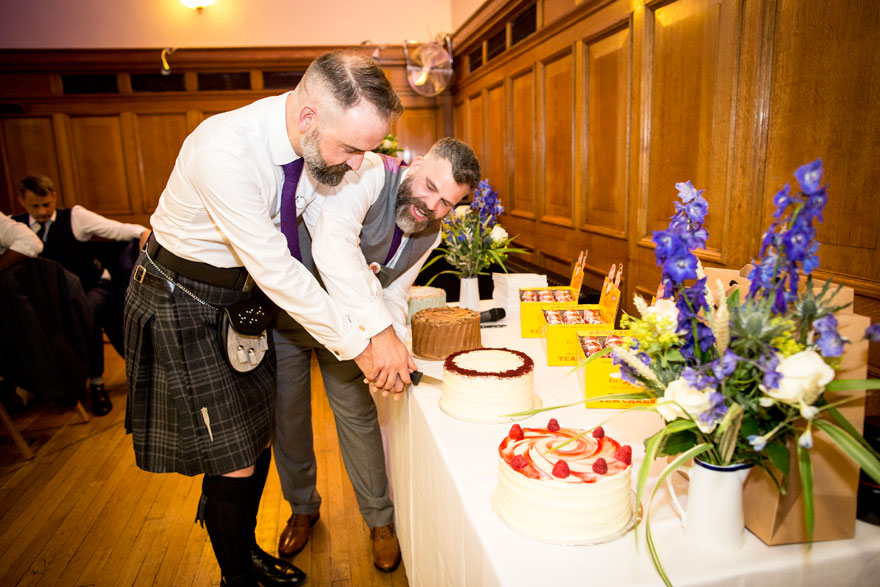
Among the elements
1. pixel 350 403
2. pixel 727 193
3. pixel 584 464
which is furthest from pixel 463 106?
pixel 584 464

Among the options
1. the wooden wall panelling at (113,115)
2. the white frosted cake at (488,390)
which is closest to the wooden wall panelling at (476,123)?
the wooden wall panelling at (113,115)

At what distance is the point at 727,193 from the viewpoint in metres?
2.02

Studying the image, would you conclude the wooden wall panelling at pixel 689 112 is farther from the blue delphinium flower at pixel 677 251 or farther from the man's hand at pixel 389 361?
the blue delphinium flower at pixel 677 251

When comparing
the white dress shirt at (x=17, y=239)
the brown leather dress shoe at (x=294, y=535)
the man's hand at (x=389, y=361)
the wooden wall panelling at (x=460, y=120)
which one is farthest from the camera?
→ the wooden wall panelling at (x=460, y=120)

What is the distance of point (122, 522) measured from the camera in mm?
2311

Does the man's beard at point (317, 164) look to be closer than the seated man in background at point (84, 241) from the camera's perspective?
Yes

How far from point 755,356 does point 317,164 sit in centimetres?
101

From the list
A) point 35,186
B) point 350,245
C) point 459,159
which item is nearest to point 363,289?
point 350,245

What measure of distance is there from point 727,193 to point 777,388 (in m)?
1.53

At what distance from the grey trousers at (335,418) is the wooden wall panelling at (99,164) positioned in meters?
4.89

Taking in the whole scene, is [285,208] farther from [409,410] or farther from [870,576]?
[870,576]

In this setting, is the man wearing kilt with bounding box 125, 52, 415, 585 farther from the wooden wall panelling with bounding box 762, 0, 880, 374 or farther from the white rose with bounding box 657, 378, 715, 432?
the wooden wall panelling with bounding box 762, 0, 880, 374

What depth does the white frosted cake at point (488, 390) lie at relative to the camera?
118 cm

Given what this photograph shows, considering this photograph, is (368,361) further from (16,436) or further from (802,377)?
(16,436)
